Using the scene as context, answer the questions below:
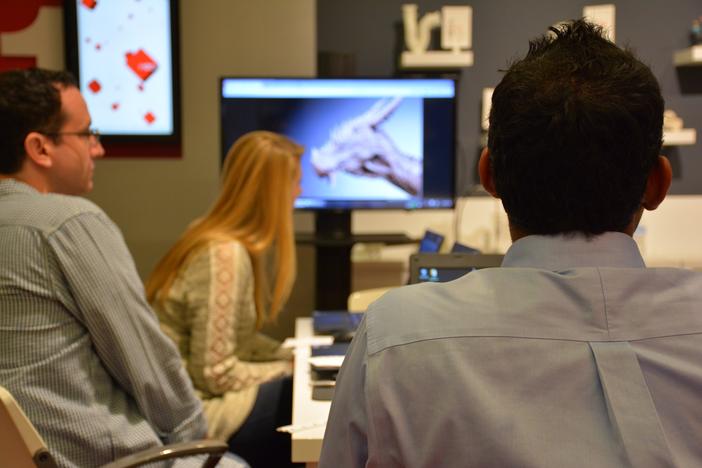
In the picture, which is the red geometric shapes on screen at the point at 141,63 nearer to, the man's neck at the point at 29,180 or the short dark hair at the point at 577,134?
the man's neck at the point at 29,180

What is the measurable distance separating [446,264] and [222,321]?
707 millimetres

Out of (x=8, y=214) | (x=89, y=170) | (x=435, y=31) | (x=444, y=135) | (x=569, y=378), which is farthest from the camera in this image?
(x=435, y=31)

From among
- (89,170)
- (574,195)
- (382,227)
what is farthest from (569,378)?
(382,227)

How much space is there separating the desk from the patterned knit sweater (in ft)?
0.82

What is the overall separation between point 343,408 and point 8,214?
1.05 meters

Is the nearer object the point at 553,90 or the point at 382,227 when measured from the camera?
the point at 553,90

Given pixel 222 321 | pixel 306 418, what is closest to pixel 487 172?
pixel 306 418

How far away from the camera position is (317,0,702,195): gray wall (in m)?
3.73

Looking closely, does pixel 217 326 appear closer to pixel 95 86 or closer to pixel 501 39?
pixel 95 86

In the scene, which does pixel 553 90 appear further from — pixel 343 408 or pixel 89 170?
pixel 89 170

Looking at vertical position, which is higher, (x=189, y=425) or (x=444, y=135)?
(x=444, y=135)

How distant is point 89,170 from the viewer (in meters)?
2.04

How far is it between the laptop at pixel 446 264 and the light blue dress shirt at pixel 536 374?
3.61 feet

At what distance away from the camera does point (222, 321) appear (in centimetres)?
230
